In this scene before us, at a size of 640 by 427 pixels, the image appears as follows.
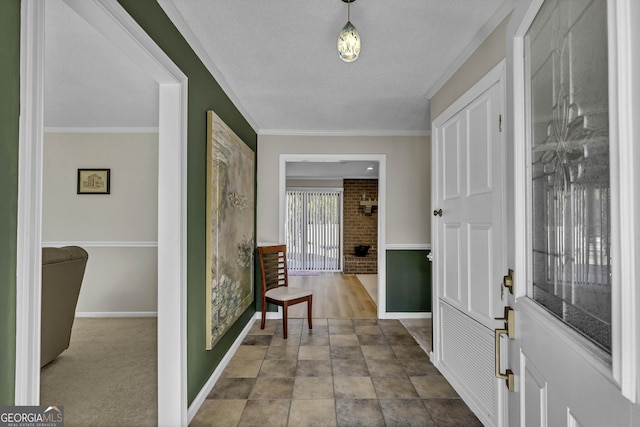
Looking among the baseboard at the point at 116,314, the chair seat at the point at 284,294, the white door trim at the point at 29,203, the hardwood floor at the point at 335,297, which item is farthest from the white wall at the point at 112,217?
the white door trim at the point at 29,203

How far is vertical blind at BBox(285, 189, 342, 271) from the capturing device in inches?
319

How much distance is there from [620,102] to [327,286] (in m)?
5.75

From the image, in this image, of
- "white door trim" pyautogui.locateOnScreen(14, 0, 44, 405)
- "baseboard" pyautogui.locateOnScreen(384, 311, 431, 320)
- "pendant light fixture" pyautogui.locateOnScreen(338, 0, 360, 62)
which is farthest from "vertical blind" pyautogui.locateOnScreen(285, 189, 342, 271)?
"white door trim" pyautogui.locateOnScreen(14, 0, 44, 405)

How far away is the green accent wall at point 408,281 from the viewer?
4.08 meters

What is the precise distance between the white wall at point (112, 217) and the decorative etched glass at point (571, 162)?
4.20 m

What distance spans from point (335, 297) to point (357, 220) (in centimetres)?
292

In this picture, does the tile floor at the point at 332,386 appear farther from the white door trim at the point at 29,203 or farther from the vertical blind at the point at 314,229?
the vertical blind at the point at 314,229

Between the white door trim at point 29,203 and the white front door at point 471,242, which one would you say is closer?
the white door trim at point 29,203

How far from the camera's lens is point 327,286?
6.09 meters

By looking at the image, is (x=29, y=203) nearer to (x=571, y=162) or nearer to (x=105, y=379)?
(x=571, y=162)

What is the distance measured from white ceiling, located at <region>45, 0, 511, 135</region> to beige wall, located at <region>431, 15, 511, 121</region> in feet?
0.19

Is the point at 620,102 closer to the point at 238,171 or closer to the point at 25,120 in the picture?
the point at 25,120

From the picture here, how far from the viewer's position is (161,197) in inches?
71.3

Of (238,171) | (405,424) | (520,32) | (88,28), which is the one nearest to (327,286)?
(238,171)
